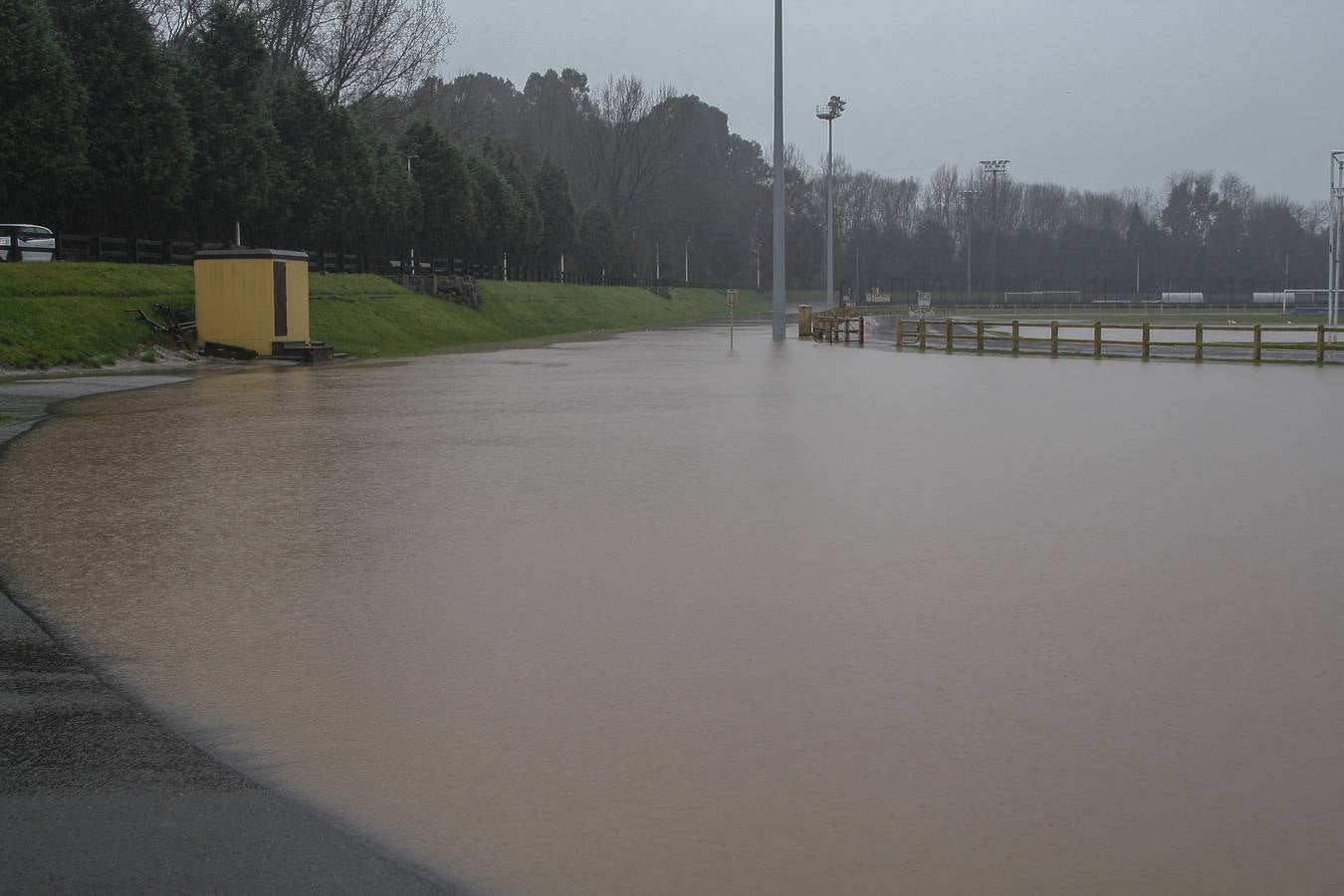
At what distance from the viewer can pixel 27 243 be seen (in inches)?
1371

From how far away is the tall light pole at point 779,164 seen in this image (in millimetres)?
44656

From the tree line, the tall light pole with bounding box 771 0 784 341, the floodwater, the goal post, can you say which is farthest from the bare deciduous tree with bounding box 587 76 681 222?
the floodwater

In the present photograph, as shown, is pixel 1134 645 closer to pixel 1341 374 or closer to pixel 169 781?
pixel 169 781

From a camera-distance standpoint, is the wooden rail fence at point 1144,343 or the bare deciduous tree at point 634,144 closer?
the wooden rail fence at point 1144,343

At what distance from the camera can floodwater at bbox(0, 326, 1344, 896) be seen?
14.3 feet

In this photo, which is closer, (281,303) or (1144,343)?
(281,303)

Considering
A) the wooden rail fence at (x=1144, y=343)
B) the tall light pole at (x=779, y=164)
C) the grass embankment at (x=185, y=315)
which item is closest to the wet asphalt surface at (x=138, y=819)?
the grass embankment at (x=185, y=315)

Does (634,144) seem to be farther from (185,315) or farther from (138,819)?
(138,819)

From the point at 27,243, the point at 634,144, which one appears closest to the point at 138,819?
the point at 27,243

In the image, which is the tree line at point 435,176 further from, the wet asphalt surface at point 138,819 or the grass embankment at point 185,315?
the wet asphalt surface at point 138,819

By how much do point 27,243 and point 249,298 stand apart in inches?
291

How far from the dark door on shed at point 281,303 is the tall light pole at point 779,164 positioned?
17.2 meters

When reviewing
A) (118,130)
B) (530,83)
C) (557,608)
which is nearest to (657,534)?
(557,608)

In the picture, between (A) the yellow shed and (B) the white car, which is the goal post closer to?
(A) the yellow shed
